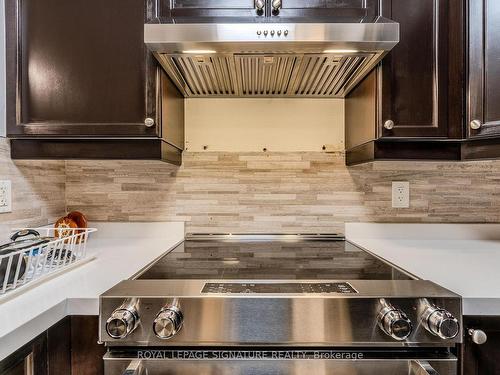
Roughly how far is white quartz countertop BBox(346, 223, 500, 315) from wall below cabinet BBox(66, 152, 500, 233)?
0.06 metres

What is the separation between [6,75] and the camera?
113cm

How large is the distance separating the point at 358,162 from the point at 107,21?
3.34ft

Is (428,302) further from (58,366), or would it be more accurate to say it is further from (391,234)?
(58,366)

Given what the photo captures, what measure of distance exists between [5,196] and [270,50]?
3.26ft

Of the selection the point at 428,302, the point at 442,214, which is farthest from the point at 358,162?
the point at 428,302

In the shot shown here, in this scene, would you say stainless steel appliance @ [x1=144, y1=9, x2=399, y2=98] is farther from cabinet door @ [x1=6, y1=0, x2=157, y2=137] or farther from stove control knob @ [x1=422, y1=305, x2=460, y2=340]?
stove control knob @ [x1=422, y1=305, x2=460, y2=340]

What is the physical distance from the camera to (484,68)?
110 centimetres

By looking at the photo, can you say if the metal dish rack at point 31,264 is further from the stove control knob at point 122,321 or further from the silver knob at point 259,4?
the silver knob at point 259,4

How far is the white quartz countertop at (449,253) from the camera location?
81 centimetres

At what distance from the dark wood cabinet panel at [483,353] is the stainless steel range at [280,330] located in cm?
4

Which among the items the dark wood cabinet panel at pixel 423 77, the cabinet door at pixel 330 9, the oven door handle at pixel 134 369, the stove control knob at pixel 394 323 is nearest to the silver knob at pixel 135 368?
the oven door handle at pixel 134 369

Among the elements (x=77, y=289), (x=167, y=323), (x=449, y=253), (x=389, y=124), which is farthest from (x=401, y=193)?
(x=77, y=289)

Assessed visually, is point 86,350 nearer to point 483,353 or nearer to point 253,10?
point 483,353

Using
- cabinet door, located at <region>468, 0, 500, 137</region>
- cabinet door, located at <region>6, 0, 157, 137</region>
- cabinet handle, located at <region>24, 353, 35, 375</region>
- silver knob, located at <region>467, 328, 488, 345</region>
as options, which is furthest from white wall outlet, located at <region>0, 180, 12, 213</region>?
cabinet door, located at <region>468, 0, 500, 137</region>
